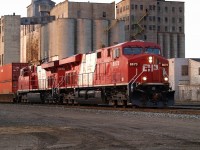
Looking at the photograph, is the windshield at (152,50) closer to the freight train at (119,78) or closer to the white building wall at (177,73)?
the freight train at (119,78)

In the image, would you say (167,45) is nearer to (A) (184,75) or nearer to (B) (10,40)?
(B) (10,40)

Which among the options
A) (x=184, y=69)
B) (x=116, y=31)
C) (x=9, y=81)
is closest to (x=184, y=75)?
(x=184, y=69)

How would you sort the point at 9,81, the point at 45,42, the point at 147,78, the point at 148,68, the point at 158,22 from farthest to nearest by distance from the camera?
the point at 158,22 → the point at 45,42 → the point at 9,81 → the point at 148,68 → the point at 147,78

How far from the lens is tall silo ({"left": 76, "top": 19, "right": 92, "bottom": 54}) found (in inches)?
3137

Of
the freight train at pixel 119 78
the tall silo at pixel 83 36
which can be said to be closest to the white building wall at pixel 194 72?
the tall silo at pixel 83 36

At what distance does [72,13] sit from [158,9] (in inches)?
1198

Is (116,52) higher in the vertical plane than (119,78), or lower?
higher

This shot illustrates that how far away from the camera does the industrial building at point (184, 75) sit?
58656 mm

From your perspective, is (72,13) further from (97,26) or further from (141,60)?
(141,60)

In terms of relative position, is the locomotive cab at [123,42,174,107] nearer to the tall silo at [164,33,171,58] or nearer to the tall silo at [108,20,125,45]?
the tall silo at [108,20,125,45]

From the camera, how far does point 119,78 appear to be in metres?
23.8

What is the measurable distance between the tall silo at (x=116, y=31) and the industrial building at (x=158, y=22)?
3952cm

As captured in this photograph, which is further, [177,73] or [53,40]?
[53,40]

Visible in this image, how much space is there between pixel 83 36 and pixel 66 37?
11.3 ft
